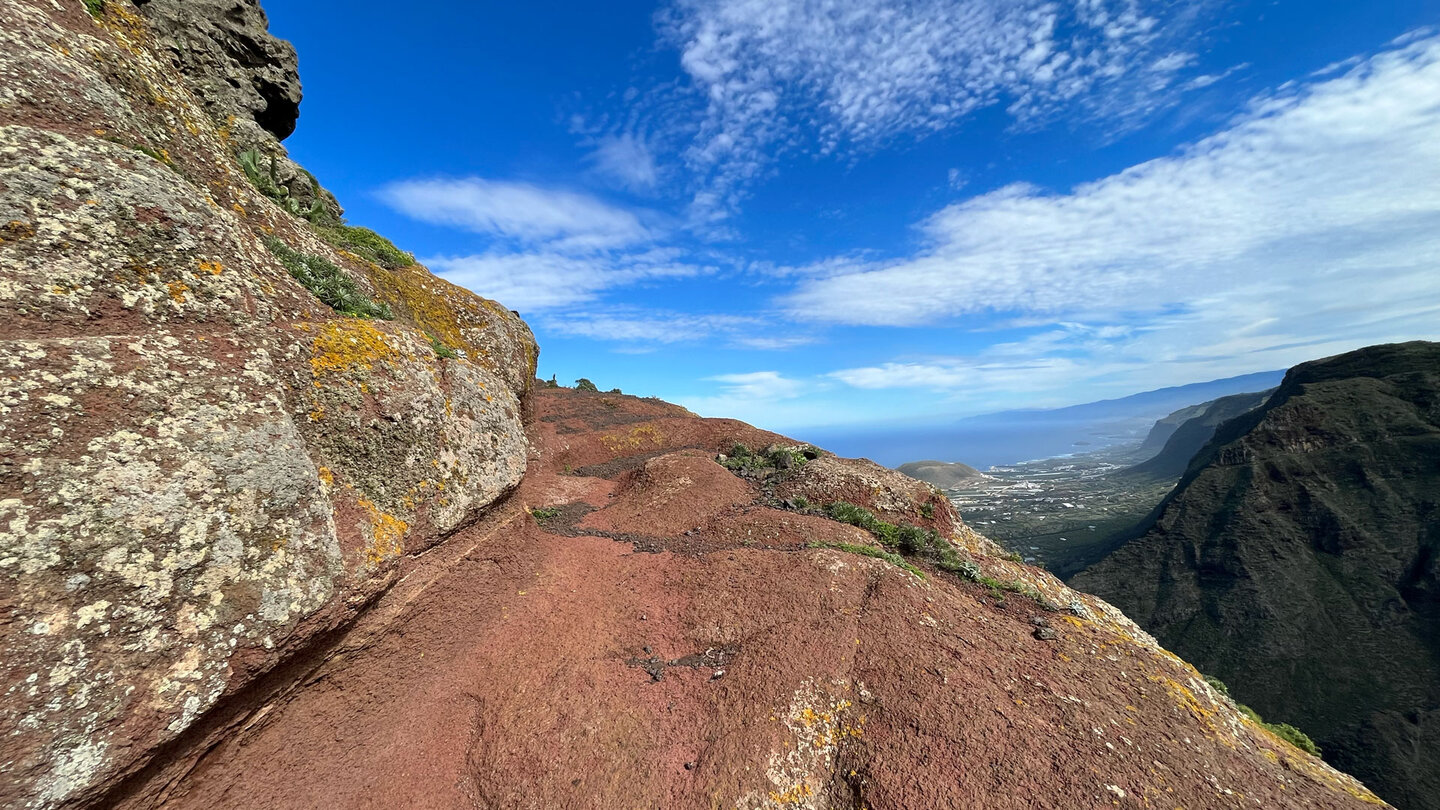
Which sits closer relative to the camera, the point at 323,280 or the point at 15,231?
the point at 15,231

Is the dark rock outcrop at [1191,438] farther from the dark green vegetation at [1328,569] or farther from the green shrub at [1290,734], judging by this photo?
the green shrub at [1290,734]

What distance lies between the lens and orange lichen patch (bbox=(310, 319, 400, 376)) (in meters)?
6.97

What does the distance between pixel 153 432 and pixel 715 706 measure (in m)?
7.27

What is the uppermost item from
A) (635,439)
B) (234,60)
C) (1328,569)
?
(234,60)

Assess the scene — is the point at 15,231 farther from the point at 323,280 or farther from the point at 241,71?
the point at 241,71

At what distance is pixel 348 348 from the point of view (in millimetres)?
7367

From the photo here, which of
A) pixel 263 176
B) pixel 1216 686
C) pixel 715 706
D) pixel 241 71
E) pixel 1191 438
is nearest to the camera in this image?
pixel 715 706

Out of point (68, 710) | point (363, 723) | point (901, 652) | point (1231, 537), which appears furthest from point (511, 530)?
point (1231, 537)

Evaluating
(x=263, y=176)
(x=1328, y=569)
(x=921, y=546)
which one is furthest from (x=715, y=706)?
(x=1328, y=569)

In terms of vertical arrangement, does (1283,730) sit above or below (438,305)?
below

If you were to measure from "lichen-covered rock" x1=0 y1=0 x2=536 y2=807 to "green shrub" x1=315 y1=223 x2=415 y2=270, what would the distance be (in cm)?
513

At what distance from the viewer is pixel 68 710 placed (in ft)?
12.3

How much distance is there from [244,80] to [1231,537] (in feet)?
316

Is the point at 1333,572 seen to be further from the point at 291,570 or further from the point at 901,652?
the point at 291,570
